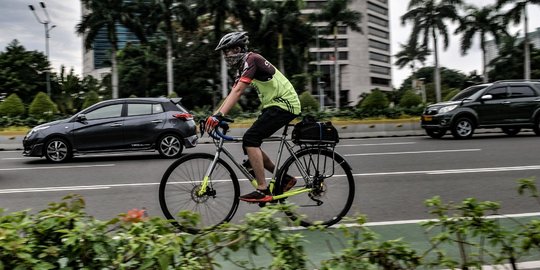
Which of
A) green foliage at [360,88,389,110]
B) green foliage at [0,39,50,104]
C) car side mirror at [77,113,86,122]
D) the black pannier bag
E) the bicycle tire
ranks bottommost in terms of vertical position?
the bicycle tire

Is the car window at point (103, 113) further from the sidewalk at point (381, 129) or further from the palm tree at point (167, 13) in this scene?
the palm tree at point (167, 13)

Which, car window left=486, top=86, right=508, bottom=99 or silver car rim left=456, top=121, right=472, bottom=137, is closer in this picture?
silver car rim left=456, top=121, right=472, bottom=137

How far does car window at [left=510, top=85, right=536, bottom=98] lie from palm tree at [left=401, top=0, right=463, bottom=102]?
2678 centimetres

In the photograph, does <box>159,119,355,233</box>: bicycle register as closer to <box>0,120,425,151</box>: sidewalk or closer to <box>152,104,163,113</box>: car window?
<box>152,104,163,113</box>: car window

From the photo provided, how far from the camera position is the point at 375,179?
28.1 feet

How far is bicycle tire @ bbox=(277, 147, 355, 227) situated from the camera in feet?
16.6

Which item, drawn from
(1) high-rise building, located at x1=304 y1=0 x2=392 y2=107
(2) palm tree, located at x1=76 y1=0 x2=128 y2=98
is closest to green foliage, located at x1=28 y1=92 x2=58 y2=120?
(2) palm tree, located at x1=76 y1=0 x2=128 y2=98

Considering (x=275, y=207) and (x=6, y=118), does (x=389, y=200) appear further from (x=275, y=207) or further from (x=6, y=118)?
(x=6, y=118)

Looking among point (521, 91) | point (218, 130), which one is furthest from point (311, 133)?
point (521, 91)

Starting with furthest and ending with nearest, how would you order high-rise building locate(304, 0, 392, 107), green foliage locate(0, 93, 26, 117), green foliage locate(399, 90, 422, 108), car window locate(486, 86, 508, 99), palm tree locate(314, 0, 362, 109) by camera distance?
high-rise building locate(304, 0, 392, 107) → palm tree locate(314, 0, 362, 109) → green foliage locate(399, 90, 422, 108) → green foliage locate(0, 93, 26, 117) → car window locate(486, 86, 508, 99)

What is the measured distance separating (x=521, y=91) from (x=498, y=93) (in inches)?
32.5

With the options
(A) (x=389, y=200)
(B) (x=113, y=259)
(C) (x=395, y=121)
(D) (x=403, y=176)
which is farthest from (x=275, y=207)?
(C) (x=395, y=121)

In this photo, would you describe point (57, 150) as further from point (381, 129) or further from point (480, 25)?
point (480, 25)

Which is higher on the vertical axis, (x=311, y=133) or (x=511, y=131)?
(x=311, y=133)
